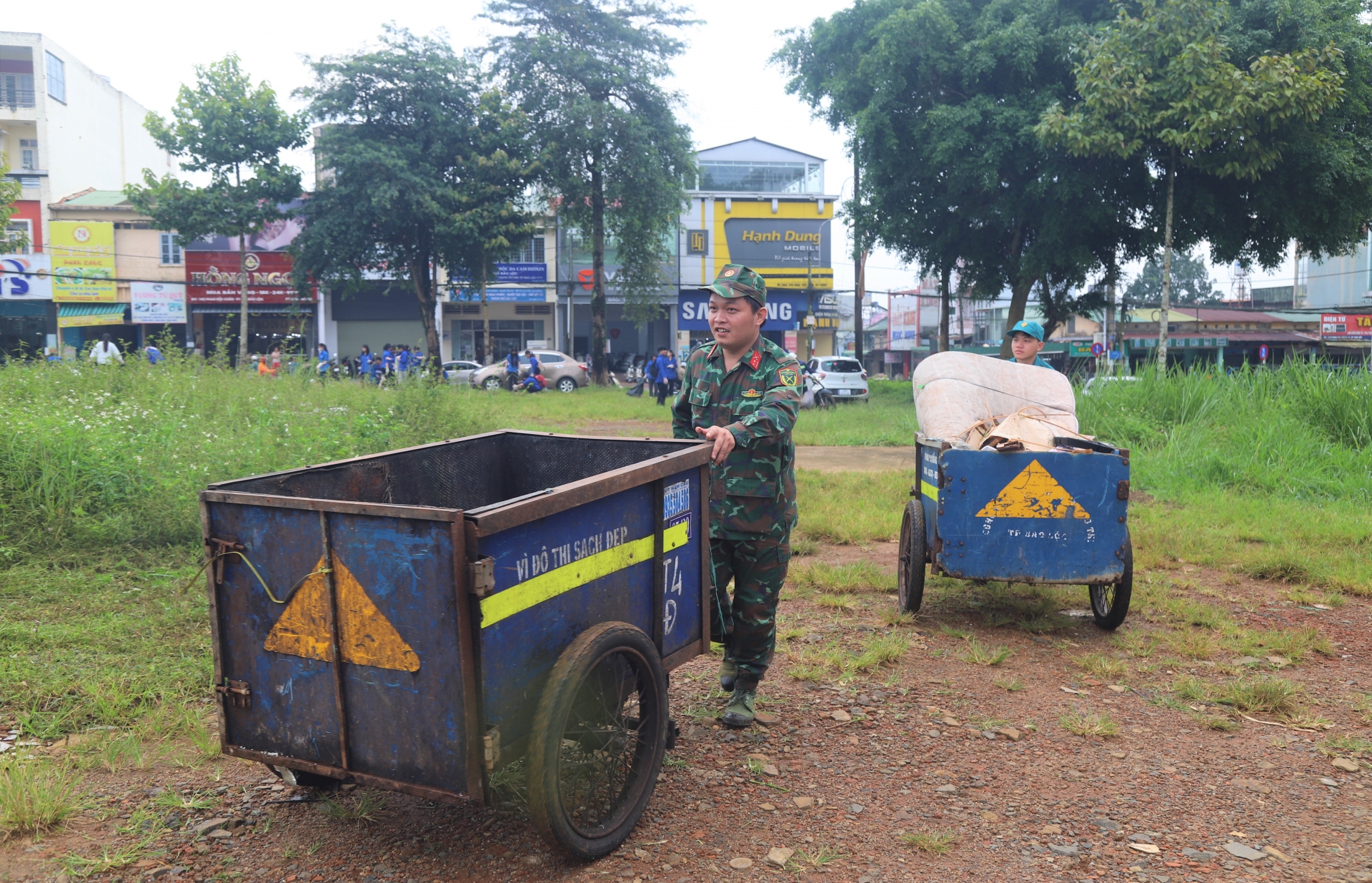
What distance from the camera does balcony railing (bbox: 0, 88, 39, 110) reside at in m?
34.5

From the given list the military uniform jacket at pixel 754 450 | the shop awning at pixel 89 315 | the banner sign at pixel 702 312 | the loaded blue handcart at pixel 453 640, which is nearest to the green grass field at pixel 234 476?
the loaded blue handcart at pixel 453 640

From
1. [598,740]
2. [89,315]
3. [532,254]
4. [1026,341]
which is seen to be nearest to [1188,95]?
[1026,341]

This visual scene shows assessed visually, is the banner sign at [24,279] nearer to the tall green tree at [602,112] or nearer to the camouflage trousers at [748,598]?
the tall green tree at [602,112]

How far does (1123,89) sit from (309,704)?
690 inches

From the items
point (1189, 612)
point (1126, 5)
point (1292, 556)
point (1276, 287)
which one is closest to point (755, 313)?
point (1189, 612)

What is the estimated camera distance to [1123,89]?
647 inches

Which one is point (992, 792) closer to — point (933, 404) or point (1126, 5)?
point (933, 404)

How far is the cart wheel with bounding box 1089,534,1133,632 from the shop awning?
37308mm

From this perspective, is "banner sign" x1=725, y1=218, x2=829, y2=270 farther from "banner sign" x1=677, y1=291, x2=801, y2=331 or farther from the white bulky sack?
the white bulky sack

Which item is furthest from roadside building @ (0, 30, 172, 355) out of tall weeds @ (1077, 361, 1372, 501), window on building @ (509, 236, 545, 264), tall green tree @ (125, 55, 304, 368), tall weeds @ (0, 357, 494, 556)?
tall weeds @ (1077, 361, 1372, 501)

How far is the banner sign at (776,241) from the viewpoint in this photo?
42.1 m

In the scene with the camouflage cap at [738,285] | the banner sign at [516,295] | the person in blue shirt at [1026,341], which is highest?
the banner sign at [516,295]

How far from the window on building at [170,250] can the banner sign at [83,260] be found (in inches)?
66.6

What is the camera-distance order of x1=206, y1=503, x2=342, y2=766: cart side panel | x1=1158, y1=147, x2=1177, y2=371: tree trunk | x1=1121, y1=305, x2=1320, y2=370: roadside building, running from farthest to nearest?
x1=1121, y1=305, x2=1320, y2=370: roadside building
x1=1158, y1=147, x2=1177, y2=371: tree trunk
x1=206, y1=503, x2=342, y2=766: cart side panel
